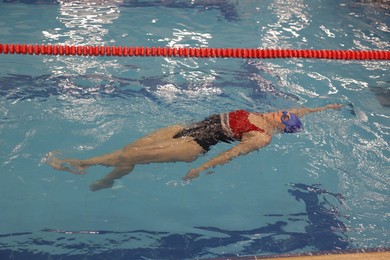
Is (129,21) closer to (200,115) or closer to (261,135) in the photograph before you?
(200,115)

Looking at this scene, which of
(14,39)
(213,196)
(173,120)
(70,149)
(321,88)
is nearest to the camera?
(213,196)

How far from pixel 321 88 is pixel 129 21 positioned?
304 centimetres

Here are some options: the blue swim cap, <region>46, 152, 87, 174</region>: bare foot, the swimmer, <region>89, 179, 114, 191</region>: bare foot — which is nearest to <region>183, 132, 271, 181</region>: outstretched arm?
the swimmer

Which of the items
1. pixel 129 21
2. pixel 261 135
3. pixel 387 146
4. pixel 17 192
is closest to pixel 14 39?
pixel 129 21

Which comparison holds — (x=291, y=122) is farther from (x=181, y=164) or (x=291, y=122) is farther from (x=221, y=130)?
(x=181, y=164)

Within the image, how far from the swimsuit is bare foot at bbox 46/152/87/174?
0.82m

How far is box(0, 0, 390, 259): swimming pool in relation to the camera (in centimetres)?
360

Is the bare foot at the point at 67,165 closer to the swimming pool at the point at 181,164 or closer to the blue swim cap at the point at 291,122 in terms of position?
the swimming pool at the point at 181,164

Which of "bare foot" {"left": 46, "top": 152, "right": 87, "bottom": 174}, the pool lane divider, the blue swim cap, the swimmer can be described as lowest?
"bare foot" {"left": 46, "top": 152, "right": 87, "bottom": 174}

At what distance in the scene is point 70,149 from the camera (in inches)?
170

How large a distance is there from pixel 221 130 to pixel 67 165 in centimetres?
133

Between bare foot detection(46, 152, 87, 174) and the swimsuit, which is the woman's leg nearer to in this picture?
bare foot detection(46, 152, 87, 174)

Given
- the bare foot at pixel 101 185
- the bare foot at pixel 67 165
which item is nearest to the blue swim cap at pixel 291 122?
the bare foot at pixel 101 185

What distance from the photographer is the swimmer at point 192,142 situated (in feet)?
12.0
